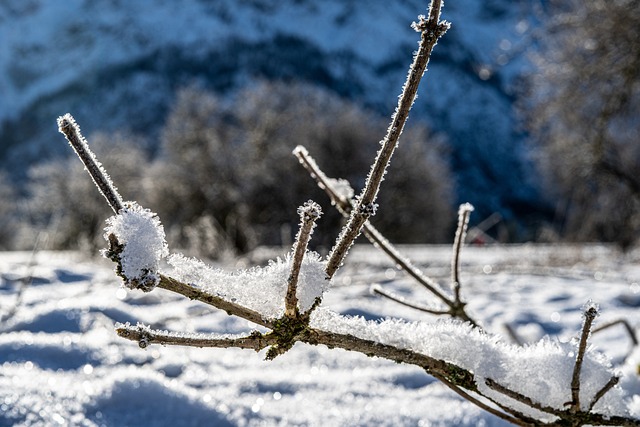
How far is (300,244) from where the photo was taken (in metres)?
0.43

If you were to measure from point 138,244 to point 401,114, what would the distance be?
26 cm

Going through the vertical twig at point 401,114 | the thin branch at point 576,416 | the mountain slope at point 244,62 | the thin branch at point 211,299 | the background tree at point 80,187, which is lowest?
the thin branch at point 211,299

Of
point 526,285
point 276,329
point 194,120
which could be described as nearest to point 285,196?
point 194,120

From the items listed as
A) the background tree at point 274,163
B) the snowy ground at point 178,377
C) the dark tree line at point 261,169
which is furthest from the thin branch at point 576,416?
the dark tree line at point 261,169

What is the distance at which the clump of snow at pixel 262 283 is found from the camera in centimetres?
51

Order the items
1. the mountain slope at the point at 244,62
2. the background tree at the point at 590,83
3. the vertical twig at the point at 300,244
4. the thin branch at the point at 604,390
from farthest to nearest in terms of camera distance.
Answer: the mountain slope at the point at 244,62 < the background tree at the point at 590,83 < the thin branch at the point at 604,390 < the vertical twig at the point at 300,244

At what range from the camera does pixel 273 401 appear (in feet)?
3.37

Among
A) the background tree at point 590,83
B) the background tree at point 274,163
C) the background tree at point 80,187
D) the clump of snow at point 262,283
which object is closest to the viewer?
the clump of snow at point 262,283

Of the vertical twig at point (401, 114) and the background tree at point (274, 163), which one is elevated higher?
the background tree at point (274, 163)

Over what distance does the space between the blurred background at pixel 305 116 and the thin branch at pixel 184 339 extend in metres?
5.93

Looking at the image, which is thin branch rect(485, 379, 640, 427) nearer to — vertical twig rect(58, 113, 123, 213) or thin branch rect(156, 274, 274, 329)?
thin branch rect(156, 274, 274, 329)

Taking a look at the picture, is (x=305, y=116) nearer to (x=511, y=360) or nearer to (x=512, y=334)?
(x=512, y=334)

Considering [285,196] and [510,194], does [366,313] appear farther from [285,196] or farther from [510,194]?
[510,194]

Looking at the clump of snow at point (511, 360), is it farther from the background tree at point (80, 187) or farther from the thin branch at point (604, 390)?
the background tree at point (80, 187)
